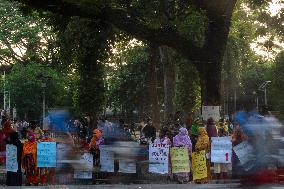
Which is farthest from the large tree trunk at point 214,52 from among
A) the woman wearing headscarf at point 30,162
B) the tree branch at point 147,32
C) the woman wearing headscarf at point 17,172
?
the woman wearing headscarf at point 17,172

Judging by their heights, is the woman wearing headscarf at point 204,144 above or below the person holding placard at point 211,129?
below

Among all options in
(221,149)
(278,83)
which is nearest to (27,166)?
(221,149)

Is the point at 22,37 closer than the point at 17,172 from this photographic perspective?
No

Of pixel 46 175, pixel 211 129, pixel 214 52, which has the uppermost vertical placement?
pixel 214 52

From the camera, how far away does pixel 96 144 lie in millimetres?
19344

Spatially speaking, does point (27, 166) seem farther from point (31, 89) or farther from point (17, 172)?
point (31, 89)

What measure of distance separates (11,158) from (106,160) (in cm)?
277

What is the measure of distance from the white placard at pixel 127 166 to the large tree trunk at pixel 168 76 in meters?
23.6

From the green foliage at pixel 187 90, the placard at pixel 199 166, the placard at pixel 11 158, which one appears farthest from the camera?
the green foliage at pixel 187 90

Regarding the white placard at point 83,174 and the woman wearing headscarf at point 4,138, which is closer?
the white placard at point 83,174

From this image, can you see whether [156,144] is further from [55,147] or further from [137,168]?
[55,147]

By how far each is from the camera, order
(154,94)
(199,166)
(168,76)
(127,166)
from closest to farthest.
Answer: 1. (127,166)
2. (199,166)
3. (168,76)
4. (154,94)

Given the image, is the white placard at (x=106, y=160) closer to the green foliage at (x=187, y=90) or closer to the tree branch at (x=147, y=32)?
the tree branch at (x=147, y=32)

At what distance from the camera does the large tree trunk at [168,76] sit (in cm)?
4185
